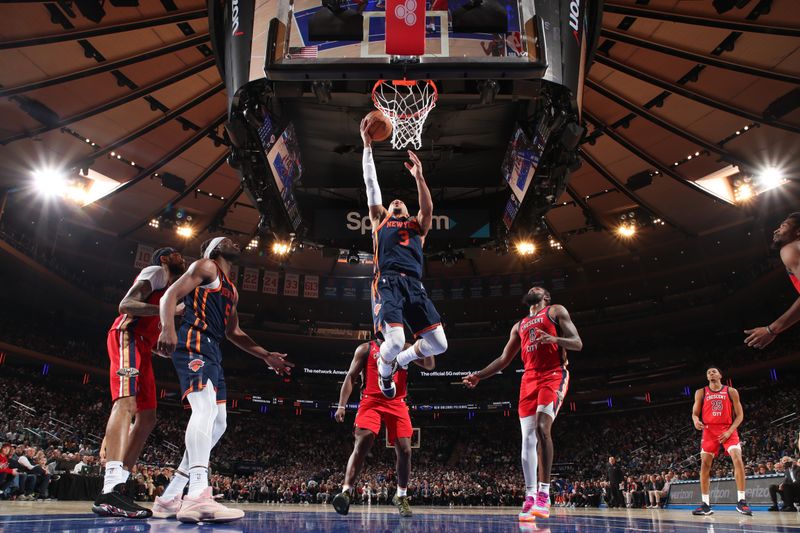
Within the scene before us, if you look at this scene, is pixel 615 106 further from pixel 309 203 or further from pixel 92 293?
pixel 92 293

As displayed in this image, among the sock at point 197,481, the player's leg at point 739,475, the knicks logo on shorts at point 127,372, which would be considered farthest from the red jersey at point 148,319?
the player's leg at point 739,475

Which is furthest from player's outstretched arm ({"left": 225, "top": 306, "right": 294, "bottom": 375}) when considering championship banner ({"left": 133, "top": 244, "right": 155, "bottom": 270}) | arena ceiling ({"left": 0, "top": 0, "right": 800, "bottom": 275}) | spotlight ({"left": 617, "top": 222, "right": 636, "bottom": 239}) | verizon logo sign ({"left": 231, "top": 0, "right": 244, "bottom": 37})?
championship banner ({"left": 133, "top": 244, "right": 155, "bottom": 270})

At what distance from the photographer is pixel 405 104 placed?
9500 mm

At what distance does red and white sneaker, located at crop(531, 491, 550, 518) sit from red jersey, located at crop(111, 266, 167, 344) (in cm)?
423

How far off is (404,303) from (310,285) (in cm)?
2803

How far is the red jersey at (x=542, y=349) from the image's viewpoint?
20.5ft

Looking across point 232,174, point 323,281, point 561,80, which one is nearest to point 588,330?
point 323,281

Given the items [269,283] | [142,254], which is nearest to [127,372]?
[142,254]

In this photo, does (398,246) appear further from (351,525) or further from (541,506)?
(541,506)

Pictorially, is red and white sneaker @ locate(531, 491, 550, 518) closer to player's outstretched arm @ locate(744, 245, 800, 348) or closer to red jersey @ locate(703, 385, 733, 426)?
player's outstretched arm @ locate(744, 245, 800, 348)

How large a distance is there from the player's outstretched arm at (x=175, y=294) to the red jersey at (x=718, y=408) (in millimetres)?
8370

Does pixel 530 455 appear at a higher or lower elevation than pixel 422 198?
lower

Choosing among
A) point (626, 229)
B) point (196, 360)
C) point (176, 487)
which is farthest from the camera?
point (626, 229)

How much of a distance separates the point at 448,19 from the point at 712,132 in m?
9.56
